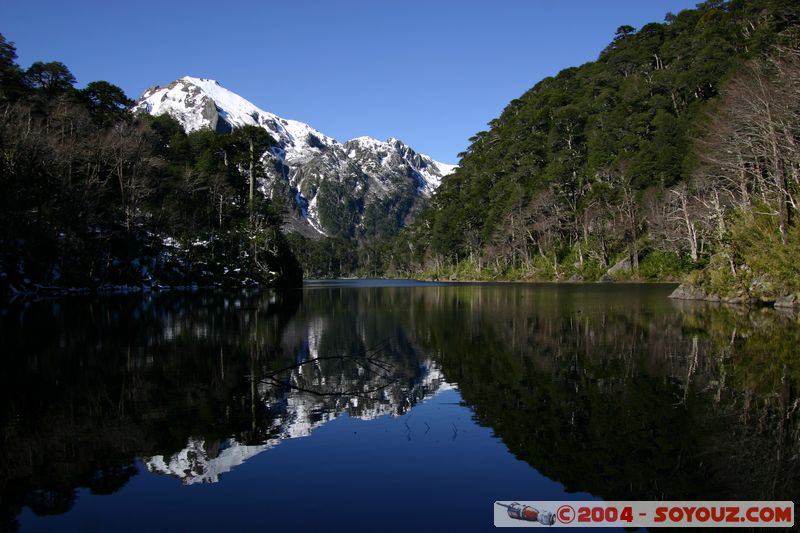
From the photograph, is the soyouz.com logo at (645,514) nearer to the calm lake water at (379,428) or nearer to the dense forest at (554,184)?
the calm lake water at (379,428)

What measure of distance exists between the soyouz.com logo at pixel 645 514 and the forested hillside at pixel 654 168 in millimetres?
29530

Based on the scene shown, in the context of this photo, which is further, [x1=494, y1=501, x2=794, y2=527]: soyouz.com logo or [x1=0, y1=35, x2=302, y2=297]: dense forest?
[x1=0, y1=35, x2=302, y2=297]: dense forest

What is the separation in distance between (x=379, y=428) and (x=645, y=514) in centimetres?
518

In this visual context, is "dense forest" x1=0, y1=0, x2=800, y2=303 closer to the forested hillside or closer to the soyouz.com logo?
the forested hillside

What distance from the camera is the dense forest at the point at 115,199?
160 ft

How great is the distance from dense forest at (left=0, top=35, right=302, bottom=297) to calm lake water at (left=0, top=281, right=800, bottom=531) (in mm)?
34822

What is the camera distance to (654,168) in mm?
75062

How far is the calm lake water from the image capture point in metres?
6.90

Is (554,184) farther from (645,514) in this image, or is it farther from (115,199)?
(645,514)

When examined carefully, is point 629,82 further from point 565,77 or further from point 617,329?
point 617,329

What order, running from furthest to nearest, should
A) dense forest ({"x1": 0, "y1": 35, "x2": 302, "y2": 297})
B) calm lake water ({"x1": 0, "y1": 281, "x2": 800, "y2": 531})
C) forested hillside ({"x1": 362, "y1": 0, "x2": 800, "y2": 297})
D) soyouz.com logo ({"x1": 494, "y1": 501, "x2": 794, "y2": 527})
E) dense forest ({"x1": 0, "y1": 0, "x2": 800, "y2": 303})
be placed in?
1. dense forest ({"x1": 0, "y1": 35, "x2": 302, "y2": 297})
2. dense forest ({"x1": 0, "y1": 0, "x2": 800, "y2": 303})
3. forested hillside ({"x1": 362, "y1": 0, "x2": 800, "y2": 297})
4. calm lake water ({"x1": 0, "y1": 281, "x2": 800, "y2": 531})
5. soyouz.com logo ({"x1": 494, "y1": 501, "x2": 794, "y2": 527})

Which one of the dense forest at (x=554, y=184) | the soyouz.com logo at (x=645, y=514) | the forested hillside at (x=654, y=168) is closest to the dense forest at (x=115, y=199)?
the dense forest at (x=554, y=184)

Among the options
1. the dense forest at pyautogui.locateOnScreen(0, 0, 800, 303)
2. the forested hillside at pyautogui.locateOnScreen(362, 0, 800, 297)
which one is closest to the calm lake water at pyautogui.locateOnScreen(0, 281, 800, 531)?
the forested hillside at pyautogui.locateOnScreen(362, 0, 800, 297)

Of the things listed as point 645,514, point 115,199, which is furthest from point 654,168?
point 645,514
